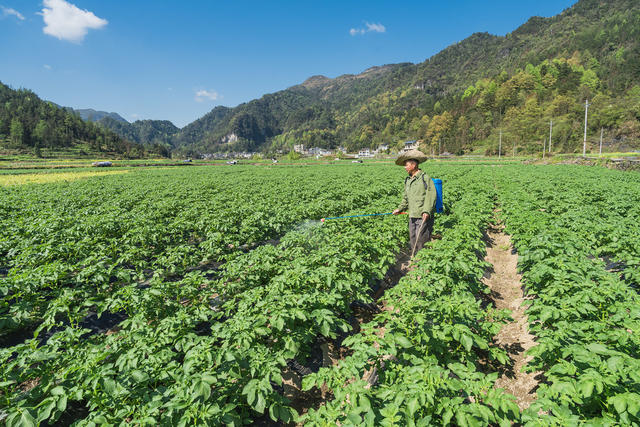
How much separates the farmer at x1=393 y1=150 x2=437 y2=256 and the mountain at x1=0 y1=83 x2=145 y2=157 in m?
119

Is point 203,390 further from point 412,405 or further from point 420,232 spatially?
point 420,232

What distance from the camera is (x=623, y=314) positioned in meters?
3.35

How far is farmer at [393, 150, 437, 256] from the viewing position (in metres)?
6.74

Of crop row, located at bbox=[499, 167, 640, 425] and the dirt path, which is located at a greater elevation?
crop row, located at bbox=[499, 167, 640, 425]

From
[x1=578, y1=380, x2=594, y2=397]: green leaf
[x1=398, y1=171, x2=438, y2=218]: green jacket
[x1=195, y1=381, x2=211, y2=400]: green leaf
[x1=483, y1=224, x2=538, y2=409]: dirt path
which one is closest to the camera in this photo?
[x1=578, y1=380, x2=594, y2=397]: green leaf

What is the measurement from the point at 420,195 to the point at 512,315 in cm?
321

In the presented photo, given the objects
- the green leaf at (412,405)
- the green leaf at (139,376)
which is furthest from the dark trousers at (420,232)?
the green leaf at (139,376)

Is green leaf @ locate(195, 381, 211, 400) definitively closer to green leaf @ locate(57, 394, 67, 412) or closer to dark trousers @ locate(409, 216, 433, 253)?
green leaf @ locate(57, 394, 67, 412)

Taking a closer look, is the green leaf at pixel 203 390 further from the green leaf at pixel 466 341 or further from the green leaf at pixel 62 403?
the green leaf at pixel 466 341

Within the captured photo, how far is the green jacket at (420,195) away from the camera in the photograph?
670cm

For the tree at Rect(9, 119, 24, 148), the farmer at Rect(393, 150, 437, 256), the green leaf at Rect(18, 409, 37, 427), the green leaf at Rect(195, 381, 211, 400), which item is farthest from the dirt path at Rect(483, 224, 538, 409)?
the tree at Rect(9, 119, 24, 148)

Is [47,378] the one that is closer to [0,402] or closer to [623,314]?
[0,402]

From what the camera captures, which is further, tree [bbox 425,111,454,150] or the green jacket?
tree [bbox 425,111,454,150]

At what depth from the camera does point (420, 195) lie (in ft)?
22.7
